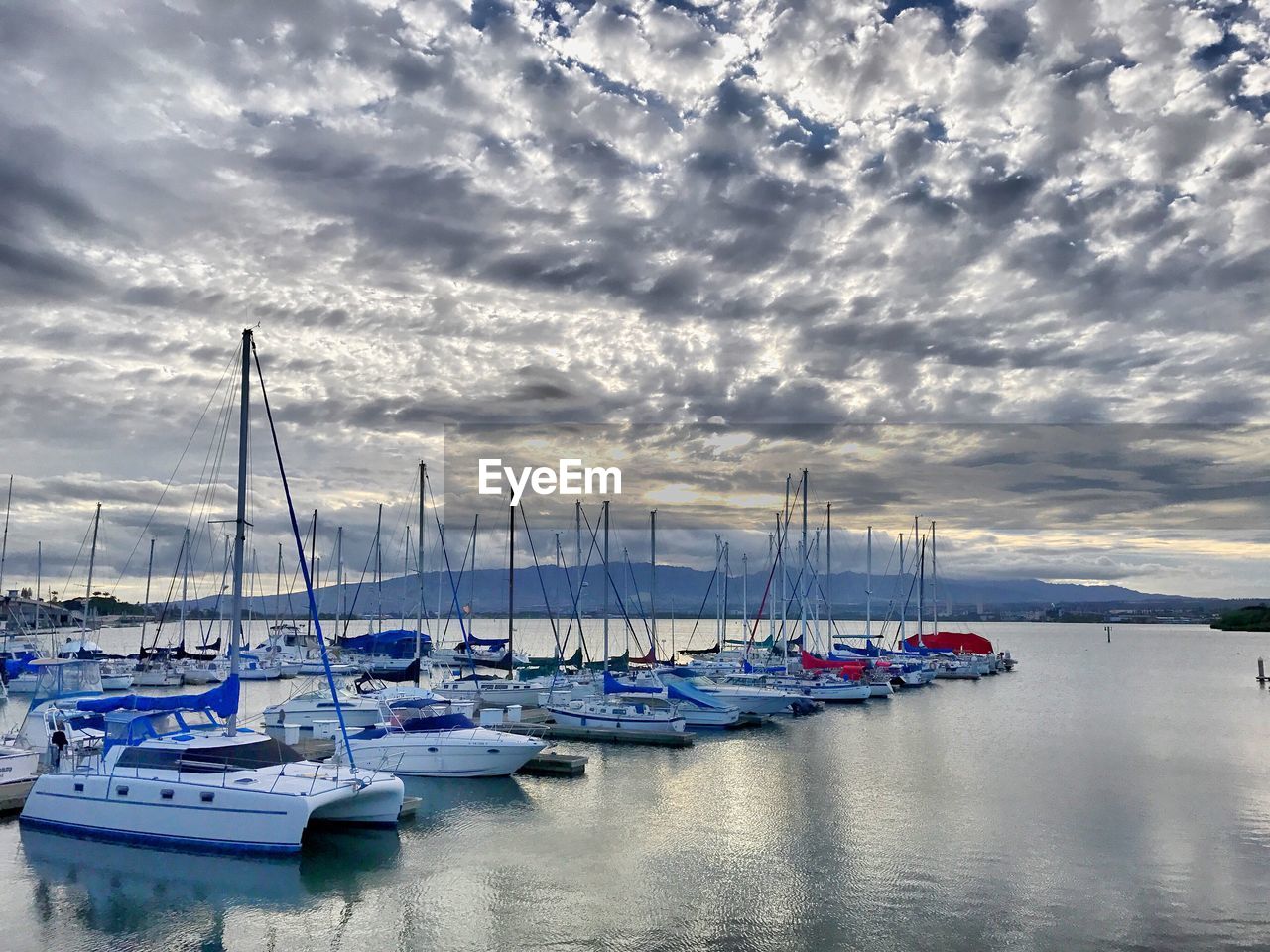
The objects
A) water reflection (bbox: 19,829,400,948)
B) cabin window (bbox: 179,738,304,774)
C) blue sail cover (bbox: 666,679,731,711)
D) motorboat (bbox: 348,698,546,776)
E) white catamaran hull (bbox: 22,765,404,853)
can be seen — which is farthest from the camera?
blue sail cover (bbox: 666,679,731,711)

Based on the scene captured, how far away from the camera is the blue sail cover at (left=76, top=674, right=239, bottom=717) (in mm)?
27531

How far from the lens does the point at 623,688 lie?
177 feet

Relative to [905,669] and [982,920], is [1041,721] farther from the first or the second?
[982,920]

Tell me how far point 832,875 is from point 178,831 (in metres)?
16.8

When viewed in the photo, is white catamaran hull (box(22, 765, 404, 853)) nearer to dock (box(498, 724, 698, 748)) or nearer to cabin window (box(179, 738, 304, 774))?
cabin window (box(179, 738, 304, 774))

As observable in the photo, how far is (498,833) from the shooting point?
27516 millimetres

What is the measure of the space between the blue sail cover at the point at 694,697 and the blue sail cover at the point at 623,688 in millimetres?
1915

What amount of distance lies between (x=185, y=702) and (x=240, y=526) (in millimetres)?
6476

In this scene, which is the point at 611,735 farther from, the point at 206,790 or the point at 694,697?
the point at 206,790

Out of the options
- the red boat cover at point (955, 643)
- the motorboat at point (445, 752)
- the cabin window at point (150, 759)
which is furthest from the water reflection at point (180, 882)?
the red boat cover at point (955, 643)

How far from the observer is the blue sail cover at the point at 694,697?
2003 inches

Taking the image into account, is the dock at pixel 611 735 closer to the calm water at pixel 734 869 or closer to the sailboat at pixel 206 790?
the calm water at pixel 734 869

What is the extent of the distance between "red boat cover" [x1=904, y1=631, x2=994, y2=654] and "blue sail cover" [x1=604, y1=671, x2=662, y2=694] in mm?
57819

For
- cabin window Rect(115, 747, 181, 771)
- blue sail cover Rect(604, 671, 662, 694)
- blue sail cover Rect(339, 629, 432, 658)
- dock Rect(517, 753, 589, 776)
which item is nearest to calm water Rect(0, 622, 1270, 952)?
dock Rect(517, 753, 589, 776)
